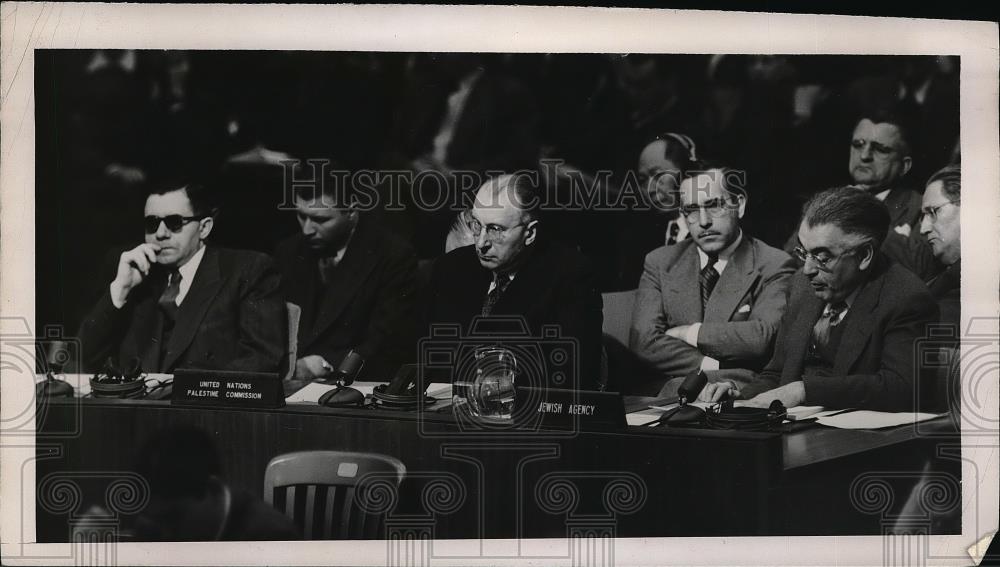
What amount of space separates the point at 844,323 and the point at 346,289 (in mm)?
1545

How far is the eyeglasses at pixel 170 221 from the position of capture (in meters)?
2.71

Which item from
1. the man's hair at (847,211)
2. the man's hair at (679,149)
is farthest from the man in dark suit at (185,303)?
the man's hair at (847,211)

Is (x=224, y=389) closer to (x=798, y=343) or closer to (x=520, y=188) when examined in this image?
(x=520, y=188)

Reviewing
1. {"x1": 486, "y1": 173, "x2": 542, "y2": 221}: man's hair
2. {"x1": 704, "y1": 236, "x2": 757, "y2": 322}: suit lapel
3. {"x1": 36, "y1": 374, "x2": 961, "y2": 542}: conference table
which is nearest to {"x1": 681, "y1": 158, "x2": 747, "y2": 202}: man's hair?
{"x1": 704, "y1": 236, "x2": 757, "y2": 322}: suit lapel

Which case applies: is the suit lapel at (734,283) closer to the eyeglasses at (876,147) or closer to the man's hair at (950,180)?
the eyeglasses at (876,147)

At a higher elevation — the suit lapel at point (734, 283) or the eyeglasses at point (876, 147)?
the eyeglasses at point (876, 147)

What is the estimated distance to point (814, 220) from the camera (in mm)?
2732

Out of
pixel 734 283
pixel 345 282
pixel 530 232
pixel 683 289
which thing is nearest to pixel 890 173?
pixel 734 283

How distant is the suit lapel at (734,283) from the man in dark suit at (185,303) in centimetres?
133

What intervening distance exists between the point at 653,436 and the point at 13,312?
2.00 m

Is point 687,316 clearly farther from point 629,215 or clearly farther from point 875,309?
point 875,309

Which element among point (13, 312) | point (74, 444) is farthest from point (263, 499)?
point (13, 312)

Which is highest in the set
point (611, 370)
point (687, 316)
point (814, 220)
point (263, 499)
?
point (814, 220)

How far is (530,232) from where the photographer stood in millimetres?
2740
